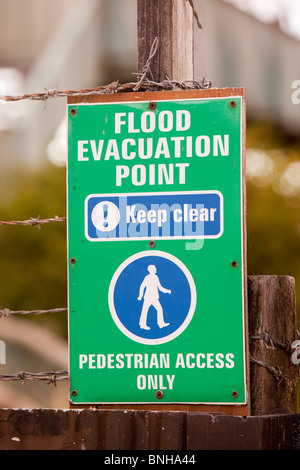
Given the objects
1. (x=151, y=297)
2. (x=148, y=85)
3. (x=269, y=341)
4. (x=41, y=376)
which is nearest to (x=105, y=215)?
(x=151, y=297)

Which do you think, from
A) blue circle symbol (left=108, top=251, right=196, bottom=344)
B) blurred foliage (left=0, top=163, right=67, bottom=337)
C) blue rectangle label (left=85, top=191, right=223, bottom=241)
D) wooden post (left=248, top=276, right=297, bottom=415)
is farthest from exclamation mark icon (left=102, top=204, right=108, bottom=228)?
blurred foliage (left=0, top=163, right=67, bottom=337)

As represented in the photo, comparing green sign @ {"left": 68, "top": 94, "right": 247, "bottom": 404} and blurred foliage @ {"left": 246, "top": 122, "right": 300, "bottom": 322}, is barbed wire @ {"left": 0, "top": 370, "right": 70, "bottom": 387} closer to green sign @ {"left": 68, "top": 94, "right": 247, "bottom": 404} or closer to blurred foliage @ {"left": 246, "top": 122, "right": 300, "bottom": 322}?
green sign @ {"left": 68, "top": 94, "right": 247, "bottom": 404}

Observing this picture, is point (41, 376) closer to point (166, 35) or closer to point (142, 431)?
point (142, 431)

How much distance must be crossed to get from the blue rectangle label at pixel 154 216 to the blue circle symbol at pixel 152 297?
3.6 inches

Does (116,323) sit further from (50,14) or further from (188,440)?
(50,14)

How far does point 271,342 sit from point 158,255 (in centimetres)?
51

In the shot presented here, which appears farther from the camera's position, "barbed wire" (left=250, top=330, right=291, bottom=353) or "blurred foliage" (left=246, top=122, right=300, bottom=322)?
"blurred foliage" (left=246, top=122, right=300, bottom=322)

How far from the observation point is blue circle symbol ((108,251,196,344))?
338 cm

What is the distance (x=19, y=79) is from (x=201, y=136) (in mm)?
19733

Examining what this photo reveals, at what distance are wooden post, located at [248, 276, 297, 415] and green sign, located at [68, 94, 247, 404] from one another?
116mm

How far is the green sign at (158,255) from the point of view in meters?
3.34

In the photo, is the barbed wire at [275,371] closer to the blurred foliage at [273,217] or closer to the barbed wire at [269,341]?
the barbed wire at [269,341]

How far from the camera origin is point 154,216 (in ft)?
11.2

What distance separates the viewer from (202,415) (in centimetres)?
327
